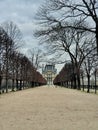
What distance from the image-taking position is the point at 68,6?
37219 mm

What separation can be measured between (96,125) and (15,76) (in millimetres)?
61128

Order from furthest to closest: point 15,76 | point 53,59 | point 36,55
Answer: point 36,55 < point 15,76 < point 53,59

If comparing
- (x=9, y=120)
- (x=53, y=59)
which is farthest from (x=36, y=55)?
(x=9, y=120)

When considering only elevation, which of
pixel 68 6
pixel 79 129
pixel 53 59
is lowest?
pixel 79 129

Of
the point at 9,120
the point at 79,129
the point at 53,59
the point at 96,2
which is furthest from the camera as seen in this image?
the point at 53,59

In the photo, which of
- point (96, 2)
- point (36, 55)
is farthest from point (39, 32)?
point (36, 55)

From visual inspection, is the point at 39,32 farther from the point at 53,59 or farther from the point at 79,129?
the point at 79,129

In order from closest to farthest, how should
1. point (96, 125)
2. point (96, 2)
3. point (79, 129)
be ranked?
point (79, 129)
point (96, 125)
point (96, 2)

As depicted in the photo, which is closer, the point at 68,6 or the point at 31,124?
the point at 31,124

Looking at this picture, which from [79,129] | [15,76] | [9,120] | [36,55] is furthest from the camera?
[36,55]

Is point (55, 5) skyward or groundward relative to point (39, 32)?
skyward

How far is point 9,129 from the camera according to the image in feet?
40.4

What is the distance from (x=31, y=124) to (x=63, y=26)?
2426 centimetres

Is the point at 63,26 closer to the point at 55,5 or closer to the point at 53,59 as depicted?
the point at 55,5
